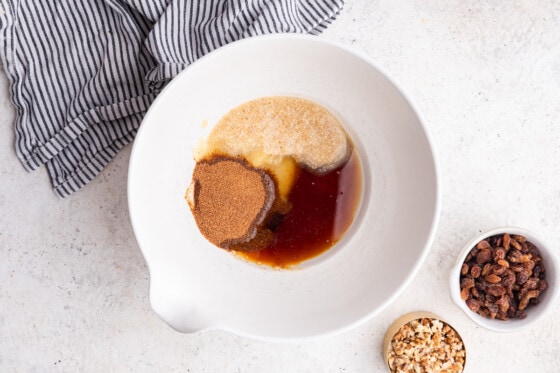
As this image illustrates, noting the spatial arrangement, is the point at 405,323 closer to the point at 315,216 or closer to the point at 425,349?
the point at 425,349

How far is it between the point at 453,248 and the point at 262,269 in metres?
0.41

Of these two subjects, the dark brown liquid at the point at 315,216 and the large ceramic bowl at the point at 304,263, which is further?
the dark brown liquid at the point at 315,216

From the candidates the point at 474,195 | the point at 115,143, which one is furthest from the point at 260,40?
the point at 474,195

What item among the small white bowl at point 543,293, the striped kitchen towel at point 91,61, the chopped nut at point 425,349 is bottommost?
the chopped nut at point 425,349

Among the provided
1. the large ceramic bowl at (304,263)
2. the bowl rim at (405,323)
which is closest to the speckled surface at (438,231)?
the bowl rim at (405,323)

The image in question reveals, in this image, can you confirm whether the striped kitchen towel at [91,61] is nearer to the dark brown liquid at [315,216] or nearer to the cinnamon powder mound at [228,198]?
the cinnamon powder mound at [228,198]

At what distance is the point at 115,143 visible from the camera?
1.20m

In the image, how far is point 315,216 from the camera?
3.98 ft

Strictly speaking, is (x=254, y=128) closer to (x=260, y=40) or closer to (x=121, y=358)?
(x=260, y=40)

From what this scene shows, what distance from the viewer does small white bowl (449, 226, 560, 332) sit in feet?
3.83

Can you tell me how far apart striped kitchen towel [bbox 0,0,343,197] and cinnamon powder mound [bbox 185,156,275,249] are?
A: 182 millimetres

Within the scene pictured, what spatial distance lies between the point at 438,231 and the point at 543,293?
0.79 ft

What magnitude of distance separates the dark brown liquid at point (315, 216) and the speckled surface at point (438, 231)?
191 mm

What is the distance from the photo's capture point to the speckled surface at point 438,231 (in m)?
1.22
